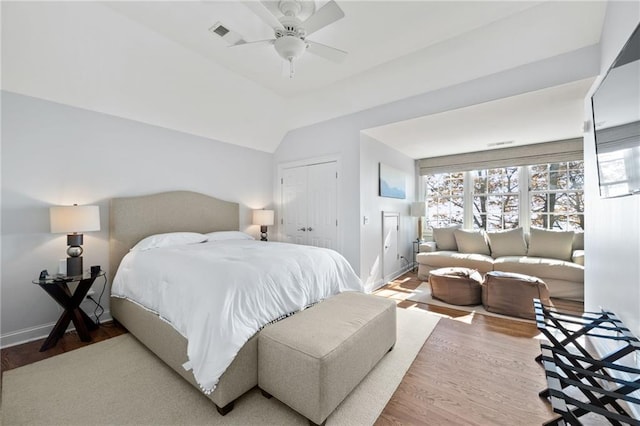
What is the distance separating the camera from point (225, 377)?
1.50 meters

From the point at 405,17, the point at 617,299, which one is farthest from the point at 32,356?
the point at 617,299

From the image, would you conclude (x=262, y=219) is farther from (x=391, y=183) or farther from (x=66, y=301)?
(x=66, y=301)

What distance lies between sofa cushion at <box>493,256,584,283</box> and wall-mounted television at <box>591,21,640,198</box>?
2292 mm

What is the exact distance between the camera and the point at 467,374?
192cm

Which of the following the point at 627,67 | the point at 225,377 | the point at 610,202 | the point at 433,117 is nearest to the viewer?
the point at 627,67

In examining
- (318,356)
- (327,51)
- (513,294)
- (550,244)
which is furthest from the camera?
(550,244)

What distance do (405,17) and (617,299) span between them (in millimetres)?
2736

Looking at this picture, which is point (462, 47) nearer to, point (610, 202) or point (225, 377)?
point (610, 202)

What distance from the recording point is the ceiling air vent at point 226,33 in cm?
205

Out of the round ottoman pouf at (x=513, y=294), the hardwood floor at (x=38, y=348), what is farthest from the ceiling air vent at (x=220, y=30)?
the round ottoman pouf at (x=513, y=294)

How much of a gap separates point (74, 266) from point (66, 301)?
1.04ft

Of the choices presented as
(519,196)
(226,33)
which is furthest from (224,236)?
(519,196)

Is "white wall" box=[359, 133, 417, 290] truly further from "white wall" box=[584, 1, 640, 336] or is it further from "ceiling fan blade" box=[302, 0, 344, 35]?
"white wall" box=[584, 1, 640, 336]

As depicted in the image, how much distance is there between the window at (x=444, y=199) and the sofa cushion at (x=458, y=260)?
1.19 metres
